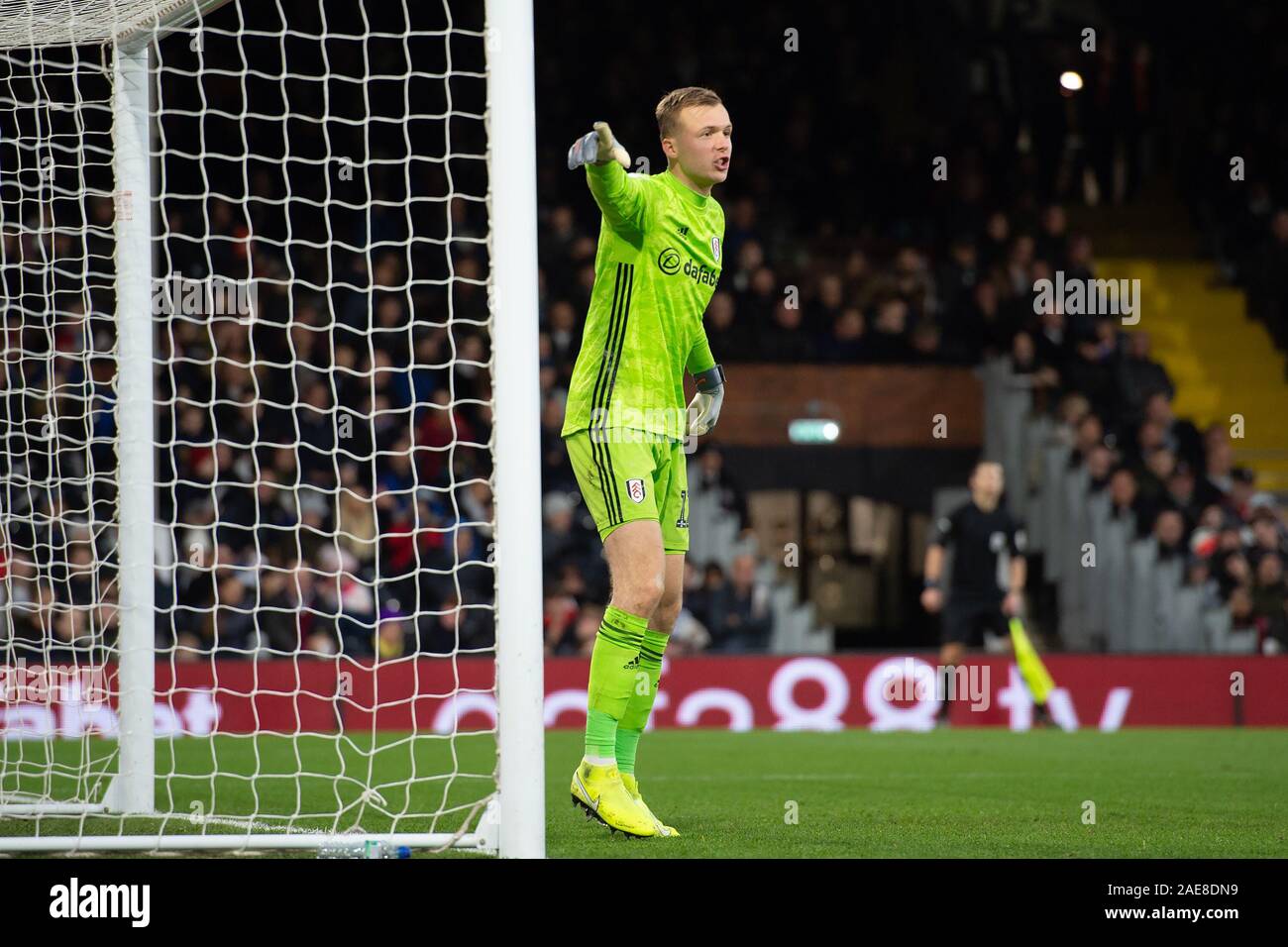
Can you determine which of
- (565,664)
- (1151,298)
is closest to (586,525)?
(565,664)

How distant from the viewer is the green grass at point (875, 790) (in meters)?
4.93

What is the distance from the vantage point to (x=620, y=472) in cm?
489

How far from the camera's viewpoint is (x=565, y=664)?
37.9 feet

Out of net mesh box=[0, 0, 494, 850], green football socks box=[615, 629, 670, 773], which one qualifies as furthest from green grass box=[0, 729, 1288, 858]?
net mesh box=[0, 0, 494, 850]

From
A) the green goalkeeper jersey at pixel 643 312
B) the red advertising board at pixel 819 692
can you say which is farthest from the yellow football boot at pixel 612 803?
the red advertising board at pixel 819 692

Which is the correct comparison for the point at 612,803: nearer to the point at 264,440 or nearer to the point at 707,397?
the point at 707,397

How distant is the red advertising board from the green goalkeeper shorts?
637 cm

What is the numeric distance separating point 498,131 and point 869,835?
243 cm

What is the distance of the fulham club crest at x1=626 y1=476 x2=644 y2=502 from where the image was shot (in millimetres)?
4875

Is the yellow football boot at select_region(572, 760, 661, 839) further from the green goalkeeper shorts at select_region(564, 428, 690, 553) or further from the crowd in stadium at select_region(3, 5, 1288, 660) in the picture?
the crowd in stadium at select_region(3, 5, 1288, 660)

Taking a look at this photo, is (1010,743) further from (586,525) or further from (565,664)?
(586,525)

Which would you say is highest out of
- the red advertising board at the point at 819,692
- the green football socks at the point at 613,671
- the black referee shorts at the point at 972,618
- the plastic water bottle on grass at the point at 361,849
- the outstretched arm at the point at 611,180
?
the outstretched arm at the point at 611,180

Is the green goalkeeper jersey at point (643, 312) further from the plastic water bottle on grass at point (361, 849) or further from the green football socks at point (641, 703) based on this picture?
the plastic water bottle on grass at point (361, 849)
